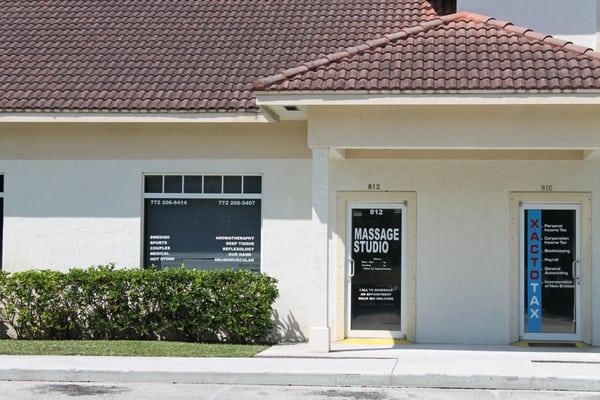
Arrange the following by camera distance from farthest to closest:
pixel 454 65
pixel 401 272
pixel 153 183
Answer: pixel 153 183 → pixel 401 272 → pixel 454 65

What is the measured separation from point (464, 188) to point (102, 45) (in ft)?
22.2

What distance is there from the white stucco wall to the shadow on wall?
229 inches

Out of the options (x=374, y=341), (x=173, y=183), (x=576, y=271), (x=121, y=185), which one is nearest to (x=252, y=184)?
(x=173, y=183)

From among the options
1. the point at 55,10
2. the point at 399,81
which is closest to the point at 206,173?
the point at 399,81

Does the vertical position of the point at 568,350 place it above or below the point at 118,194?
below

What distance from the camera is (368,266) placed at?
15.6m

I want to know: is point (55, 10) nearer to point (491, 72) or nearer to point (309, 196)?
point (309, 196)

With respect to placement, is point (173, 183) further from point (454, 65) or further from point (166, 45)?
Answer: point (454, 65)

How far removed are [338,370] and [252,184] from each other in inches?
181

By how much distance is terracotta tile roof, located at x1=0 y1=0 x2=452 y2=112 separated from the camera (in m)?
15.6

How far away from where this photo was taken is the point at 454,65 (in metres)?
13.6

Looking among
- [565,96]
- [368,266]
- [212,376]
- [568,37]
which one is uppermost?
[568,37]

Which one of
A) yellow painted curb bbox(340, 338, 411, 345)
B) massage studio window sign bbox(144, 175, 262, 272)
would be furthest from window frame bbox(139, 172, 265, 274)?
yellow painted curb bbox(340, 338, 411, 345)

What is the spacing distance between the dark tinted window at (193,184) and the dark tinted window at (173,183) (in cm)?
9
